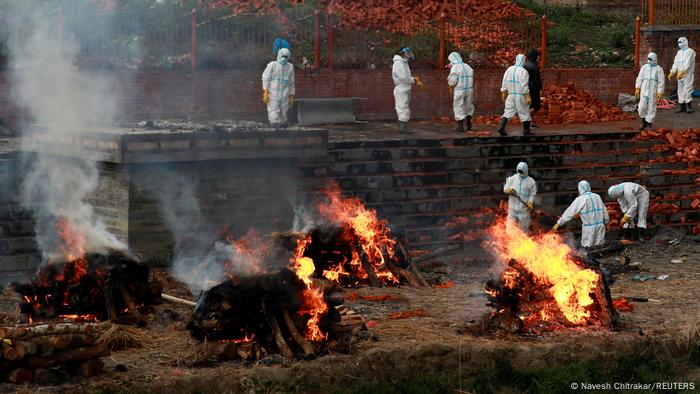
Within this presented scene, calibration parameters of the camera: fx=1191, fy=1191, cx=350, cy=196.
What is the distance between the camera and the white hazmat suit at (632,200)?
59.9 feet

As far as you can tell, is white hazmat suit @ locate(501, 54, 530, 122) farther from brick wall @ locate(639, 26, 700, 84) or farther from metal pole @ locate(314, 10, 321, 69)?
brick wall @ locate(639, 26, 700, 84)

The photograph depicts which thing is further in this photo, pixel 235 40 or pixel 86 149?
pixel 235 40

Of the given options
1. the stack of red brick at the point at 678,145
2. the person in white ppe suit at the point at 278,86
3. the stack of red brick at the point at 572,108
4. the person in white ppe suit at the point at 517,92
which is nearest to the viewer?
the person in white ppe suit at the point at 278,86

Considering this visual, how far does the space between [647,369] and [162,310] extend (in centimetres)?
516

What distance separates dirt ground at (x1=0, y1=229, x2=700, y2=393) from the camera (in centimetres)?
1038

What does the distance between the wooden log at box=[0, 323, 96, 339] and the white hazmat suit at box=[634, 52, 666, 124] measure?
50.2 feet

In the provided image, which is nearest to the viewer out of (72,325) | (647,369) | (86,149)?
(72,325)

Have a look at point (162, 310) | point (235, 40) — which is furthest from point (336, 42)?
point (162, 310)

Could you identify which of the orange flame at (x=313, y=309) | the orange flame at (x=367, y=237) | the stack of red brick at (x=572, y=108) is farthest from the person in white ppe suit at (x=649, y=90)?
the orange flame at (x=313, y=309)

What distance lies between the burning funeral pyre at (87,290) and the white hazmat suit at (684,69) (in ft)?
51.7

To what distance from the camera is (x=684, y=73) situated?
25219 mm

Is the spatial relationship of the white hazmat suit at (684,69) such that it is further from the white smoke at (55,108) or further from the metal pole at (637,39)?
the white smoke at (55,108)

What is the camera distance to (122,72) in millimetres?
20969

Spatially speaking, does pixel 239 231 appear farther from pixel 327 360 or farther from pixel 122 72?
pixel 122 72
